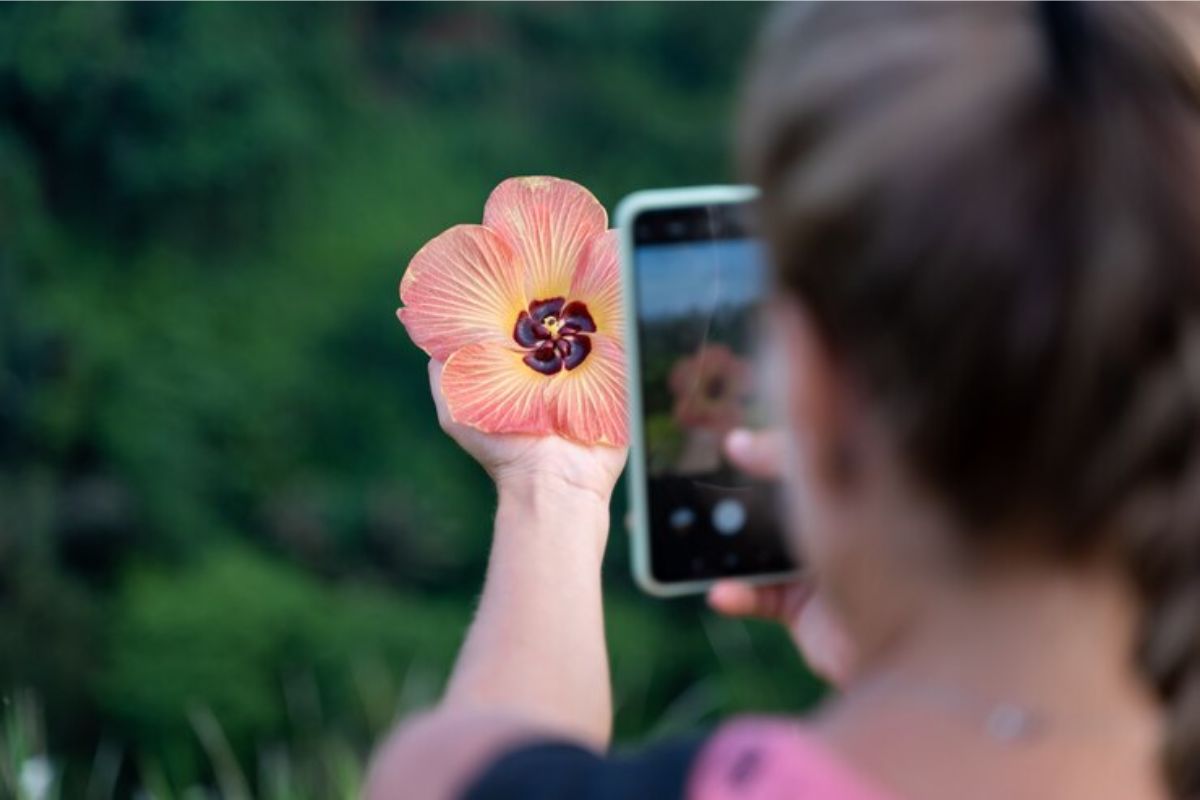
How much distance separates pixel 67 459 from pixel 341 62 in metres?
2.04

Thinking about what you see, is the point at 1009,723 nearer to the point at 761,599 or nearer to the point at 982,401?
the point at 982,401

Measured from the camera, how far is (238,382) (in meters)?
6.45

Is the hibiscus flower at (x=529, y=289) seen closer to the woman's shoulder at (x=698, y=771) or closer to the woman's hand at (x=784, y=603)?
the woman's hand at (x=784, y=603)

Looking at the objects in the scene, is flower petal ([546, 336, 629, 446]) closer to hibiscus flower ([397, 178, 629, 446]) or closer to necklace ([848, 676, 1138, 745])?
hibiscus flower ([397, 178, 629, 446])

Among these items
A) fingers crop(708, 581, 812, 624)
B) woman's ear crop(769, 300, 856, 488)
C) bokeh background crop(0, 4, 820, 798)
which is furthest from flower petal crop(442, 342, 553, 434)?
bokeh background crop(0, 4, 820, 798)

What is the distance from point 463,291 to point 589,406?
0.26 ft

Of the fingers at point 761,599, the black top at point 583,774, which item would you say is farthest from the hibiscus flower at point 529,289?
the black top at point 583,774

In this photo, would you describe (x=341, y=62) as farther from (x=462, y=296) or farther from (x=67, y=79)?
(x=462, y=296)

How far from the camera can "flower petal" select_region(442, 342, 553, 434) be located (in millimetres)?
787

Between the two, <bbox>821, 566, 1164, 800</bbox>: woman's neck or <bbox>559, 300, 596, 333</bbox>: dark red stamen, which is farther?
<bbox>559, 300, 596, 333</bbox>: dark red stamen

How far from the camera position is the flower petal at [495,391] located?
787 millimetres

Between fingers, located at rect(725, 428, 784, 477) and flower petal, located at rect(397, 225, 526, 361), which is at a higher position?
flower petal, located at rect(397, 225, 526, 361)

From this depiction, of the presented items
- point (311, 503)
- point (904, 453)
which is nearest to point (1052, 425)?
point (904, 453)

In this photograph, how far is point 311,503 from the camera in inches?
250
